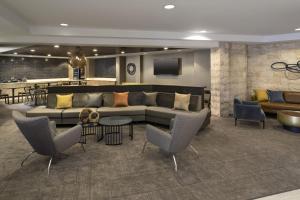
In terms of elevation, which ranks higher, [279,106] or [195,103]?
[195,103]

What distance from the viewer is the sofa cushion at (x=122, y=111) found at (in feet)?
19.2

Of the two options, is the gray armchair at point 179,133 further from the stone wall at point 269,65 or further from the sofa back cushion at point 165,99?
the stone wall at point 269,65

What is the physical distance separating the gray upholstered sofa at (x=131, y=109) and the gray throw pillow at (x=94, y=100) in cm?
13

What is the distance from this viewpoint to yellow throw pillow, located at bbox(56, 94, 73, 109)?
6.14 meters

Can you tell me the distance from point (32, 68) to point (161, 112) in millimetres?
11664

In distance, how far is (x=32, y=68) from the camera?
14086mm

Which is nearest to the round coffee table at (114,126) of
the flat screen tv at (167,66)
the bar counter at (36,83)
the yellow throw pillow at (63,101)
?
the yellow throw pillow at (63,101)

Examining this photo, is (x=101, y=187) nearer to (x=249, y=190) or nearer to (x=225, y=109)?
(x=249, y=190)

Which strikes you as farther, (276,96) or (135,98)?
(276,96)

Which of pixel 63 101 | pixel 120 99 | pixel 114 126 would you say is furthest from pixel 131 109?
pixel 63 101

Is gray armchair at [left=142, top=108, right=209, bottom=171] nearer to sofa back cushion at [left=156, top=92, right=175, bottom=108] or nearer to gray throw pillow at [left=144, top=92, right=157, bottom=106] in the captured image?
sofa back cushion at [left=156, top=92, right=175, bottom=108]

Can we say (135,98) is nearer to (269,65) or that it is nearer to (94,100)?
(94,100)

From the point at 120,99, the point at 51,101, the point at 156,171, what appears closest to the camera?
the point at 156,171

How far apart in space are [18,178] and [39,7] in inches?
108
